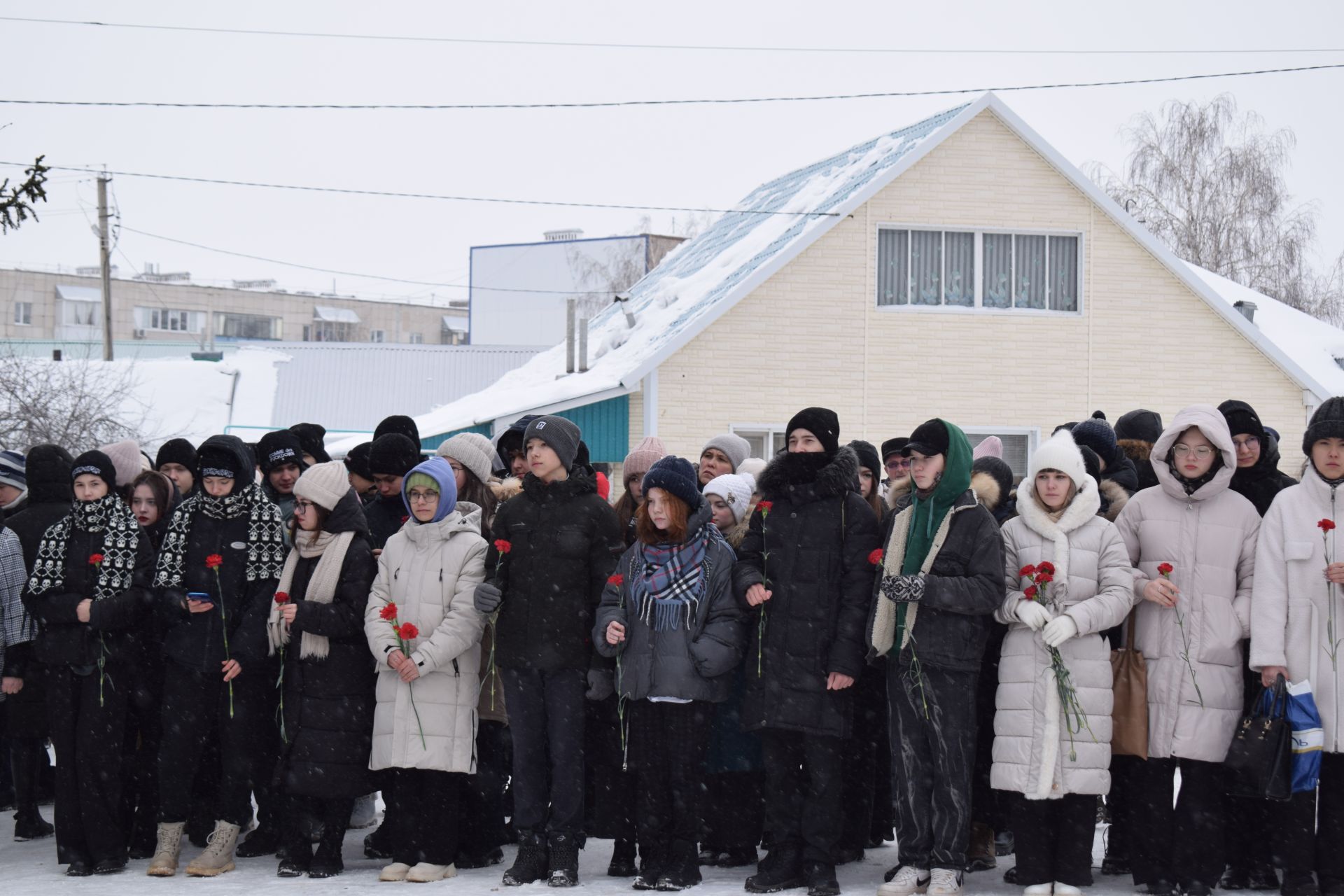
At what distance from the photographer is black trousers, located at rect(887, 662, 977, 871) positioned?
6.44m

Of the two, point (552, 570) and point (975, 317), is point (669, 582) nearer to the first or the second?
point (552, 570)

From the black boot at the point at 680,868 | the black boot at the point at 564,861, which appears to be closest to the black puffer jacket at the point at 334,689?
the black boot at the point at 564,861

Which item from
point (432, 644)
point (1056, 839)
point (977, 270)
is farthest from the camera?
point (977, 270)

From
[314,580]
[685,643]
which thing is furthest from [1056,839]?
[314,580]

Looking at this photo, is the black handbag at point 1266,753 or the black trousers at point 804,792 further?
the black trousers at point 804,792

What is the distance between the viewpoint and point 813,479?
6816 mm

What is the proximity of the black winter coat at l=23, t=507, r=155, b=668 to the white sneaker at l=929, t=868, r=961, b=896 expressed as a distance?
3.96 m

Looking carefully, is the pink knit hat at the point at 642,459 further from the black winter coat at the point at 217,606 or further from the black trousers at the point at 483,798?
the black winter coat at the point at 217,606

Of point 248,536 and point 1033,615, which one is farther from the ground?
point 248,536

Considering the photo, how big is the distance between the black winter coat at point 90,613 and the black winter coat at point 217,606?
0.46 feet

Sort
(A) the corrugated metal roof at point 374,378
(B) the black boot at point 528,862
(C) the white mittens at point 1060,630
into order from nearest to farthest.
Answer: (C) the white mittens at point 1060,630 < (B) the black boot at point 528,862 < (A) the corrugated metal roof at point 374,378

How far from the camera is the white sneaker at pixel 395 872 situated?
6859mm

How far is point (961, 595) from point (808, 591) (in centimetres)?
73

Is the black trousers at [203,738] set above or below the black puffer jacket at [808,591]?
below
